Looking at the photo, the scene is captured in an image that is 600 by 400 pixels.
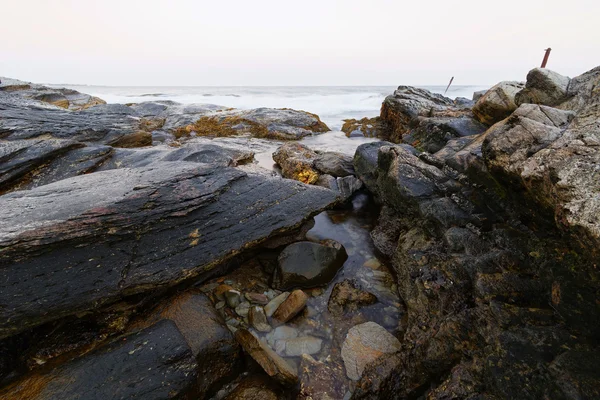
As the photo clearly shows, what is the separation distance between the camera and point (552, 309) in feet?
8.03

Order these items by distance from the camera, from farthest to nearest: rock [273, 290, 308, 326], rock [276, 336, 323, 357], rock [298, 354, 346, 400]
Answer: rock [273, 290, 308, 326] < rock [276, 336, 323, 357] < rock [298, 354, 346, 400]

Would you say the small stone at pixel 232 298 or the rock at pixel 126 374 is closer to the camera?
the rock at pixel 126 374

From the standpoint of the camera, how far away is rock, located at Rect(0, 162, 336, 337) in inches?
118

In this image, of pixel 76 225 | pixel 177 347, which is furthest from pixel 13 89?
pixel 177 347

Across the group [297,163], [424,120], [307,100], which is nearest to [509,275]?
[297,163]

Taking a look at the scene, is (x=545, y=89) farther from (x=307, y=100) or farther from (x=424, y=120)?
(x=307, y=100)

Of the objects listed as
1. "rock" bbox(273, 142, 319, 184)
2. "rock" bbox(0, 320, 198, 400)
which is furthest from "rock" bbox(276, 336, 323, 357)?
"rock" bbox(273, 142, 319, 184)

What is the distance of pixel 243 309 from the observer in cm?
413

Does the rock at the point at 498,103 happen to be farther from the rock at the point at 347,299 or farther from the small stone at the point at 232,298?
the small stone at the point at 232,298

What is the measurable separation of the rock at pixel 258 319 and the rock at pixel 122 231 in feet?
2.96

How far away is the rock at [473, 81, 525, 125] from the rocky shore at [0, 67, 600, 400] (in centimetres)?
71

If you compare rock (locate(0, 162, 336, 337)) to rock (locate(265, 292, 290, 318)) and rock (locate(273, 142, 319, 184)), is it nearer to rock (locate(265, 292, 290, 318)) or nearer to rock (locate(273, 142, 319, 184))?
rock (locate(265, 292, 290, 318))

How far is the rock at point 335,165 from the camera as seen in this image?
838cm

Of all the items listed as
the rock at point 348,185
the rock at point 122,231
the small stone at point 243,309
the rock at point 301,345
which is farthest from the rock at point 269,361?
the rock at point 348,185
